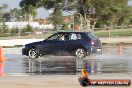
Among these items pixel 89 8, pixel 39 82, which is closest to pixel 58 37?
pixel 39 82

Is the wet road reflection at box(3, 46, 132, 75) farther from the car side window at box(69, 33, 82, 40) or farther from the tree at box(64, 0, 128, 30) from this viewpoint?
the tree at box(64, 0, 128, 30)

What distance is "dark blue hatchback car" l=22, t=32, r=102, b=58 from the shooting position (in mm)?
24828

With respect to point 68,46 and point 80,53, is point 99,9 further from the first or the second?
point 80,53

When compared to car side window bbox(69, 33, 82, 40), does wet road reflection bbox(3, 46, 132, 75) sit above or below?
below

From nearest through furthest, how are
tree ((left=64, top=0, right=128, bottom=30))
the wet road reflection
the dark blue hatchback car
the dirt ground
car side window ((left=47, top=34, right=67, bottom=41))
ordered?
1. the dirt ground
2. the wet road reflection
3. the dark blue hatchback car
4. car side window ((left=47, top=34, right=67, bottom=41))
5. tree ((left=64, top=0, right=128, bottom=30))

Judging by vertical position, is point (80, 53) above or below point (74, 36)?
below

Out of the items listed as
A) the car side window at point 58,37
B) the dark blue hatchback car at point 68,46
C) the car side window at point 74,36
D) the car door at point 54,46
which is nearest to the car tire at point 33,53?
the dark blue hatchback car at point 68,46

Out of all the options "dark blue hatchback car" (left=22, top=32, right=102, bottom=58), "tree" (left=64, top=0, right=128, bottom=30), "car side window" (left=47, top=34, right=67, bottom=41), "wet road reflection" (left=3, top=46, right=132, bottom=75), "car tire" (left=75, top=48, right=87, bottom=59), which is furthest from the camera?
"tree" (left=64, top=0, right=128, bottom=30)

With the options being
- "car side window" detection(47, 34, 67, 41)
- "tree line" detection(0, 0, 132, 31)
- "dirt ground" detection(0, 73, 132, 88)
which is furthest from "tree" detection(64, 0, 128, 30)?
"dirt ground" detection(0, 73, 132, 88)

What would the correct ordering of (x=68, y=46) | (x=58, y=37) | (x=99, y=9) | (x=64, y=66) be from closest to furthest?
(x=64, y=66), (x=68, y=46), (x=58, y=37), (x=99, y=9)

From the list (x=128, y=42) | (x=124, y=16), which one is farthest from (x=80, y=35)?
(x=124, y=16)

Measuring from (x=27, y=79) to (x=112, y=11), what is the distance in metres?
56.9

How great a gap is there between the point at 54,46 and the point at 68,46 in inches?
31.2

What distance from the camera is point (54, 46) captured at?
25234 millimetres
